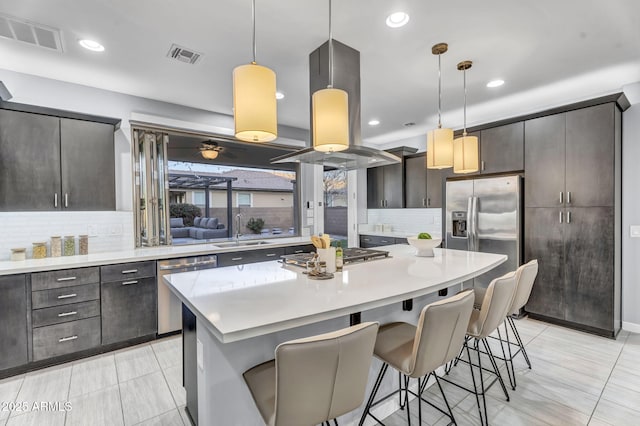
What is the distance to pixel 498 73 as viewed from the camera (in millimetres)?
3053

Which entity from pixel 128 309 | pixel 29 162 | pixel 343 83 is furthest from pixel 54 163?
pixel 343 83

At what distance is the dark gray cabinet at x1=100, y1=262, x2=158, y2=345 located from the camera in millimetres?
2861

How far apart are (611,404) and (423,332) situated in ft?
6.24

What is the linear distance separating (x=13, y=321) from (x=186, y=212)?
1.96 meters

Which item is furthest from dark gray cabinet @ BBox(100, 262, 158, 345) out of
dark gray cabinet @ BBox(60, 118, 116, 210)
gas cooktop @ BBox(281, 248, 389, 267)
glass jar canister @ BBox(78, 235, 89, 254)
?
gas cooktop @ BBox(281, 248, 389, 267)

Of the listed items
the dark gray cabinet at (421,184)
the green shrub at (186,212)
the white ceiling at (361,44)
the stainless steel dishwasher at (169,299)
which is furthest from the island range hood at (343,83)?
the dark gray cabinet at (421,184)

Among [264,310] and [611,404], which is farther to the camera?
[611,404]

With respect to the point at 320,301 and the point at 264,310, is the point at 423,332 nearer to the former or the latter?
the point at 320,301

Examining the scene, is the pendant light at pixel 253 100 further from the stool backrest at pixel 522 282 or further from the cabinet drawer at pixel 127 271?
the cabinet drawer at pixel 127 271

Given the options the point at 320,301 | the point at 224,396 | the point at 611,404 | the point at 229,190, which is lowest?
the point at 611,404

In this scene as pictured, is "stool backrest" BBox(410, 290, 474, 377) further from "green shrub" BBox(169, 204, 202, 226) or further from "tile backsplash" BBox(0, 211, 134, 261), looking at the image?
"green shrub" BBox(169, 204, 202, 226)

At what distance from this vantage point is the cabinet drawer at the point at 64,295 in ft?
8.34

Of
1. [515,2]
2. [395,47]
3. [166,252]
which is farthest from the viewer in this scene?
[166,252]

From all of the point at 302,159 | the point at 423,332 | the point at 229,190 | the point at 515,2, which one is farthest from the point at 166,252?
the point at 515,2
